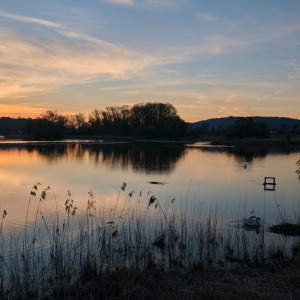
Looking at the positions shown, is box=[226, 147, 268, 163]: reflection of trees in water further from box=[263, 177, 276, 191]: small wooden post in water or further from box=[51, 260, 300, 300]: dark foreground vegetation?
box=[51, 260, 300, 300]: dark foreground vegetation

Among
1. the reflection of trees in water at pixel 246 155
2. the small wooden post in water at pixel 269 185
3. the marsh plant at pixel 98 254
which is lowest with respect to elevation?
the small wooden post in water at pixel 269 185

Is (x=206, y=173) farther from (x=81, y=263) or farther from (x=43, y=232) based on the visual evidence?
(x=81, y=263)

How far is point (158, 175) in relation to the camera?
108 ft

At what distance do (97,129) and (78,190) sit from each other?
112335 millimetres

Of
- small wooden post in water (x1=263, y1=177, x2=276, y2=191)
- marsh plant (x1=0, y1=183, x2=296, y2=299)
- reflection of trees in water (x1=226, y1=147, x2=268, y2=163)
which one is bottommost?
small wooden post in water (x1=263, y1=177, x2=276, y2=191)

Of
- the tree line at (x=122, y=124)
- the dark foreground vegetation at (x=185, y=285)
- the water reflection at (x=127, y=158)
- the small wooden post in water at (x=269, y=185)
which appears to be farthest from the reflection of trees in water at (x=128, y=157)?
the tree line at (x=122, y=124)

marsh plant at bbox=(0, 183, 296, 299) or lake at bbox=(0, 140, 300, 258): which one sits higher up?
marsh plant at bbox=(0, 183, 296, 299)

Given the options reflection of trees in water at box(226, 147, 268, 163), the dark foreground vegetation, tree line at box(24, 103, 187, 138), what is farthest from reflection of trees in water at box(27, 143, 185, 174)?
tree line at box(24, 103, 187, 138)

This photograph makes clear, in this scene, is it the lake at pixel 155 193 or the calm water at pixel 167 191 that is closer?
the lake at pixel 155 193

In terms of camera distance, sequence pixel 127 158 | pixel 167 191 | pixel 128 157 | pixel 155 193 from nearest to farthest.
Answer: pixel 155 193, pixel 167 191, pixel 127 158, pixel 128 157

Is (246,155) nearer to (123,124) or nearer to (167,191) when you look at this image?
(167,191)

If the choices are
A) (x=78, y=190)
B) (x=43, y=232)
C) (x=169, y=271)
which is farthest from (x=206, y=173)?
(x=169, y=271)

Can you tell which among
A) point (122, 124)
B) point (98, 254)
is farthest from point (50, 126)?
point (98, 254)

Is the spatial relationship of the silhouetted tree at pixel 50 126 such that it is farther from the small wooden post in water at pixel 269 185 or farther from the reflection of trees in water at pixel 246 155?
the small wooden post in water at pixel 269 185
